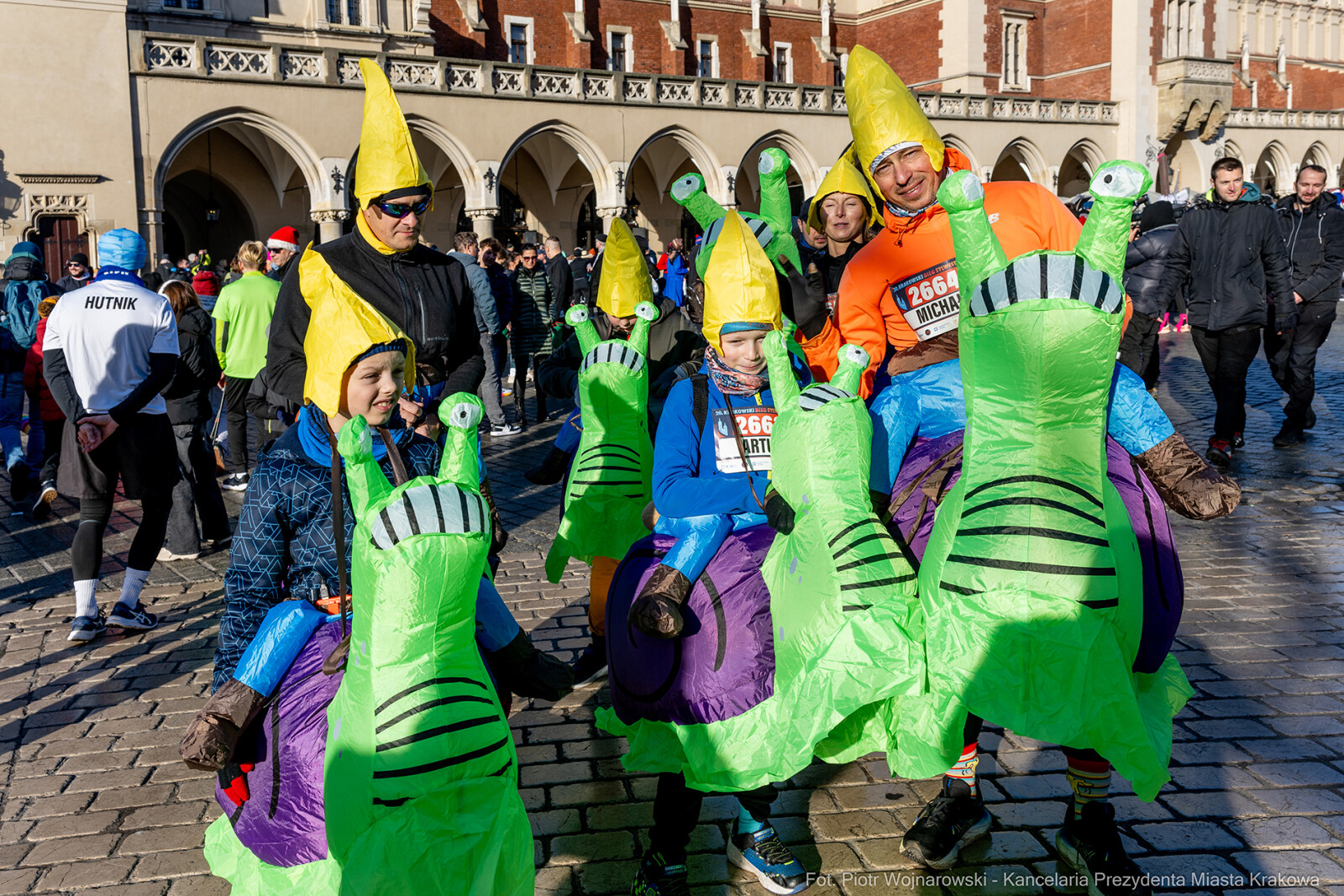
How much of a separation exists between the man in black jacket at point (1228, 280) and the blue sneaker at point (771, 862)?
6.88 metres

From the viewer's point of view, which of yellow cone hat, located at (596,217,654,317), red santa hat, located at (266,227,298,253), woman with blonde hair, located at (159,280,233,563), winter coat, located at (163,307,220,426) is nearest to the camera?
yellow cone hat, located at (596,217,654,317)

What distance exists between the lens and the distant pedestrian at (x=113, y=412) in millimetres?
→ 5609

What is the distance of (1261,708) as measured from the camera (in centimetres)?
421

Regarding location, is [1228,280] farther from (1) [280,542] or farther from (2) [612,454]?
(1) [280,542]

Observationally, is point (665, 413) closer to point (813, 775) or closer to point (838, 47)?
point (813, 775)

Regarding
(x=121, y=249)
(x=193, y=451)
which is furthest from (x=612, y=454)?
(x=193, y=451)

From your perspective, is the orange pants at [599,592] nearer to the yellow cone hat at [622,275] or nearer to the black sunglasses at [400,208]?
the yellow cone hat at [622,275]

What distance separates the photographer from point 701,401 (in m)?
3.30

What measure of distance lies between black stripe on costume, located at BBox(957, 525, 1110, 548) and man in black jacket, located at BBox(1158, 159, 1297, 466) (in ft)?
23.4

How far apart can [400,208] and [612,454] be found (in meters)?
1.24

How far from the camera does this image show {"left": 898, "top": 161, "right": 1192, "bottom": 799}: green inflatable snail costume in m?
2.15

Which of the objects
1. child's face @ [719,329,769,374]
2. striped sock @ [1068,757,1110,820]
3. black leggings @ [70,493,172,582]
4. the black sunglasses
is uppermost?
the black sunglasses

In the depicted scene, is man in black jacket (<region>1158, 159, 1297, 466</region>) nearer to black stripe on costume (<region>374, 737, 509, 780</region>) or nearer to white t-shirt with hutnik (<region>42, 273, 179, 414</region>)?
white t-shirt with hutnik (<region>42, 273, 179, 414</region>)

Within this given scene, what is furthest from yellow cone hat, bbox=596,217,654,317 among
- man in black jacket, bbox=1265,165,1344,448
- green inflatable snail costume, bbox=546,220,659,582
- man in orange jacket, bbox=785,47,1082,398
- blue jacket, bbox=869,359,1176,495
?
man in black jacket, bbox=1265,165,1344,448
